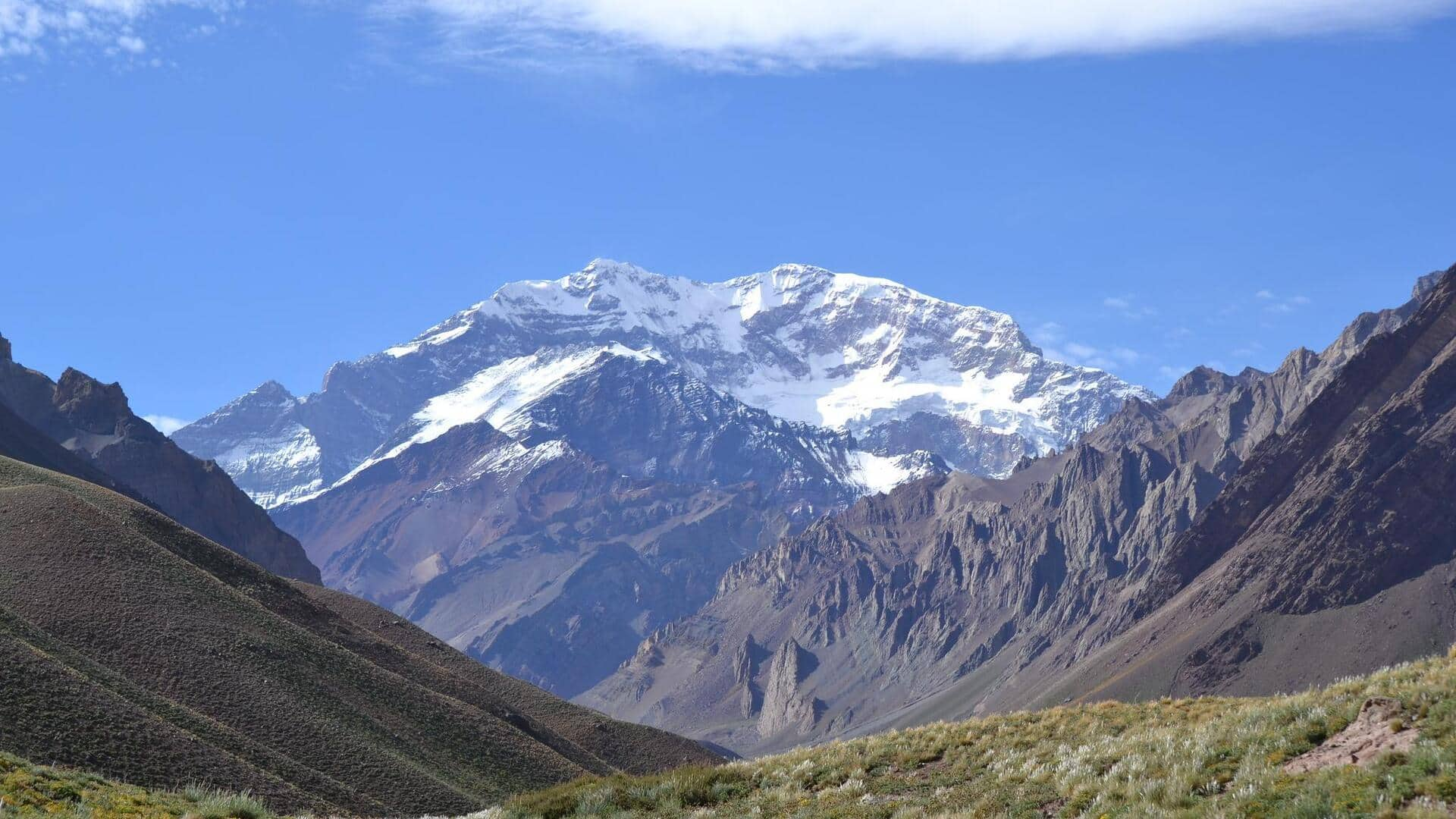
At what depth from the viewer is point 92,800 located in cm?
3853

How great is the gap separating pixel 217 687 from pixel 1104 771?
71.2 m

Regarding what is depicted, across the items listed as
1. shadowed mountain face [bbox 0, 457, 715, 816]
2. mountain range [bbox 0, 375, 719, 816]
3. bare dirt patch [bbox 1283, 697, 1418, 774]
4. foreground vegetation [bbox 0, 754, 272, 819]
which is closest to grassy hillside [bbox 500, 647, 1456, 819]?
bare dirt patch [bbox 1283, 697, 1418, 774]

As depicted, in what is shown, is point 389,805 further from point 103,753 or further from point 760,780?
point 760,780

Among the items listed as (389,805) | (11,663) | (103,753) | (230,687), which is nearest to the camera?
(103,753)

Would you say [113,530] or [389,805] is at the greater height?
[113,530]

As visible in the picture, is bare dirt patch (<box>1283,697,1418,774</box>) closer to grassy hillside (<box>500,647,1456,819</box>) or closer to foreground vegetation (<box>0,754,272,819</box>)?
grassy hillside (<box>500,647,1456,819</box>)

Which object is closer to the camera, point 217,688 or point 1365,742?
point 1365,742

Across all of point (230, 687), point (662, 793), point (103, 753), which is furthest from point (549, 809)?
point (230, 687)

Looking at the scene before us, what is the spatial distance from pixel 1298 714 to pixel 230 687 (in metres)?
74.6

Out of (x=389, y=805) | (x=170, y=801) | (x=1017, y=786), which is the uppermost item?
(x=1017, y=786)

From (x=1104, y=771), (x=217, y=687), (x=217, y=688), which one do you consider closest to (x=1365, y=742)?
(x=1104, y=771)

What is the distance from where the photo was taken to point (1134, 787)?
30.5m

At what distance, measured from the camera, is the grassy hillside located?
2761cm

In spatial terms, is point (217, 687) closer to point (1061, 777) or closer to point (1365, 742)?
point (1061, 777)
